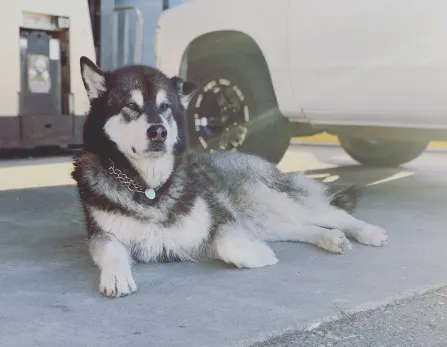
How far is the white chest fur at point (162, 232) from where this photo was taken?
286 centimetres

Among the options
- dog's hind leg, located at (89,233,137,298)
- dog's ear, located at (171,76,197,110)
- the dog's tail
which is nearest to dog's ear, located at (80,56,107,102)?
dog's ear, located at (171,76,197,110)

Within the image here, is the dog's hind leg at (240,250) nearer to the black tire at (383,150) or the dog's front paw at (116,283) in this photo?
the dog's front paw at (116,283)

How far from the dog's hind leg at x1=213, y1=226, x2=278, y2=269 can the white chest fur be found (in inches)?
4.2

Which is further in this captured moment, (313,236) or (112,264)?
(313,236)

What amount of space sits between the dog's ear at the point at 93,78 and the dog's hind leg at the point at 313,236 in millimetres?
1254

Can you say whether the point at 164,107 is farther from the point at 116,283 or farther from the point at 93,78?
the point at 116,283

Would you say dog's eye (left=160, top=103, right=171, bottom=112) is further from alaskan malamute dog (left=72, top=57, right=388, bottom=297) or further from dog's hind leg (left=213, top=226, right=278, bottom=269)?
dog's hind leg (left=213, top=226, right=278, bottom=269)

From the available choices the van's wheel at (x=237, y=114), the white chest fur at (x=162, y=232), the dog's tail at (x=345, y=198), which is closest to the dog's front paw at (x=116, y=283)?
the white chest fur at (x=162, y=232)

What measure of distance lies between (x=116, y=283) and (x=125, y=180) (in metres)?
0.60

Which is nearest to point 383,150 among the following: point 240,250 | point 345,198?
point 345,198

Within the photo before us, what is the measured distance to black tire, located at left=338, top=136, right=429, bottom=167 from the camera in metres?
6.98

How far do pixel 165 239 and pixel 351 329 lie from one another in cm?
108

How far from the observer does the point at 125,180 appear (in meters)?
2.91

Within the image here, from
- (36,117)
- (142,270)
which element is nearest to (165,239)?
(142,270)
